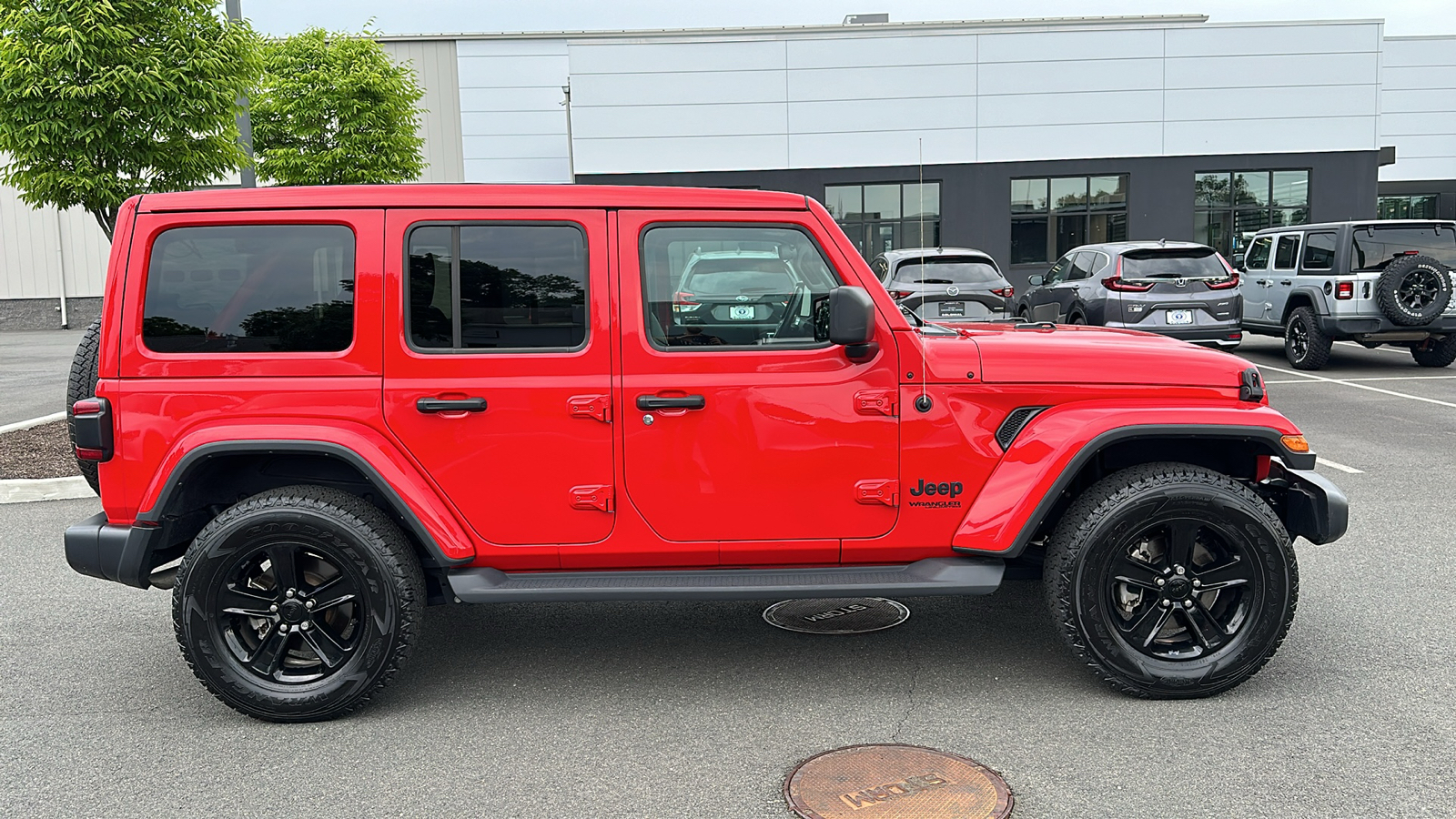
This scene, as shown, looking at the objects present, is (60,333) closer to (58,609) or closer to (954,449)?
(58,609)

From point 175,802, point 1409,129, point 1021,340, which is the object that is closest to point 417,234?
point 175,802

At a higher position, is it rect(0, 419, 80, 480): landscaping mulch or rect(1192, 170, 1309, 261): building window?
rect(1192, 170, 1309, 261): building window

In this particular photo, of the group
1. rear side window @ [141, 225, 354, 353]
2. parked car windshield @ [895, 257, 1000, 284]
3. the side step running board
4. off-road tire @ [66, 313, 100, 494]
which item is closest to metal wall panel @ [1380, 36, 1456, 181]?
parked car windshield @ [895, 257, 1000, 284]

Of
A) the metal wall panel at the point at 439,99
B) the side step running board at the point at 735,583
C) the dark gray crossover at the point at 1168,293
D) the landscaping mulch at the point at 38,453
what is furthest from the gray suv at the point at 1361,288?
the metal wall panel at the point at 439,99

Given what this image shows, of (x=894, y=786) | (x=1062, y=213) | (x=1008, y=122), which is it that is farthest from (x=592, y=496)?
(x=1062, y=213)

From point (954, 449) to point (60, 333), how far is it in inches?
1301

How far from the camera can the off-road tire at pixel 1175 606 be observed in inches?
157

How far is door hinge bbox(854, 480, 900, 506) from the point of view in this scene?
4.07 meters

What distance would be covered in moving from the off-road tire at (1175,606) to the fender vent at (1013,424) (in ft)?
1.13

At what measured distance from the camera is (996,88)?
28.4 m

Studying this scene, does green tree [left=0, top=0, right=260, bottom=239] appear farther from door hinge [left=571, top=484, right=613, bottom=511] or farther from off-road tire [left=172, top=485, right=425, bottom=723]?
door hinge [left=571, top=484, right=613, bottom=511]

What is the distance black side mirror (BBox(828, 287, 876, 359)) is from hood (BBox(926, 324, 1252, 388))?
360mm

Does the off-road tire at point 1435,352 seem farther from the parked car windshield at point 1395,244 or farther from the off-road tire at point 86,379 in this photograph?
the off-road tire at point 86,379

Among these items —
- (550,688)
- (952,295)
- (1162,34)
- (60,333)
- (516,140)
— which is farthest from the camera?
(516,140)
